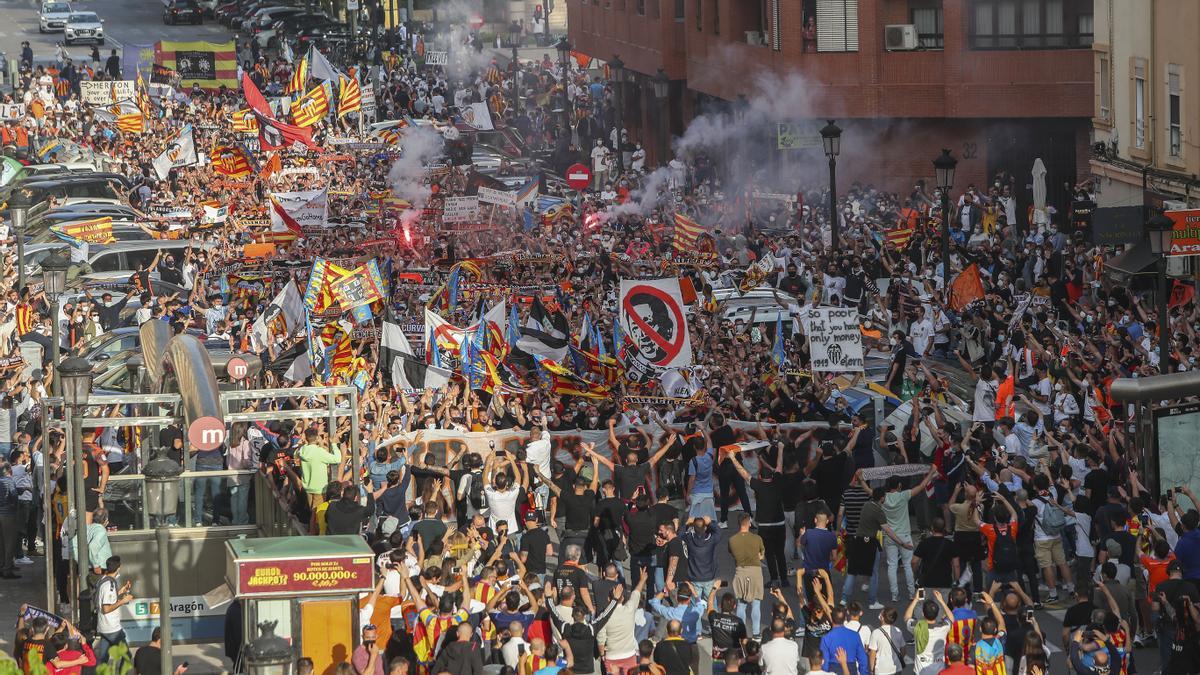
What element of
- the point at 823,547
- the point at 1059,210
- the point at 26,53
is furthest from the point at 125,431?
the point at 26,53

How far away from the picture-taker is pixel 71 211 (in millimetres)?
40812

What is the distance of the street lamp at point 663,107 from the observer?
193 feet

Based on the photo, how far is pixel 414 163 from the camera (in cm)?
5050

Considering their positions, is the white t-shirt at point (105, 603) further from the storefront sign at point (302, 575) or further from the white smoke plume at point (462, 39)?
the white smoke plume at point (462, 39)

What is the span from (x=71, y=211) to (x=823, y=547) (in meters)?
26.4

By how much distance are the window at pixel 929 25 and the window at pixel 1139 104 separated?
11679mm

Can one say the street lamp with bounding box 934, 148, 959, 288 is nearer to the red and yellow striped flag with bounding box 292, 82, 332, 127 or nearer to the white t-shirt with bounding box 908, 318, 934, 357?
the white t-shirt with bounding box 908, 318, 934, 357

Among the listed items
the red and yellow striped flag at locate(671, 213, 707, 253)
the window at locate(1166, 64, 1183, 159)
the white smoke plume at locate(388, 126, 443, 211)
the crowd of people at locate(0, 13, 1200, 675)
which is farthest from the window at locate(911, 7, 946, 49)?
the red and yellow striped flag at locate(671, 213, 707, 253)

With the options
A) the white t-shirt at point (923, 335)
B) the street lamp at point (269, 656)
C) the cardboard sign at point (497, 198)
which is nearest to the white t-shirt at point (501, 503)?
the street lamp at point (269, 656)

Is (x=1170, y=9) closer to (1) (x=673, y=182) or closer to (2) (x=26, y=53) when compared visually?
(1) (x=673, y=182)

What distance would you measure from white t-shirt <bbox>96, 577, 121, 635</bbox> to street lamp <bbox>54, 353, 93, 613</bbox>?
33.4 inches

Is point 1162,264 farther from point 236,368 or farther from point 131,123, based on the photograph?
point 131,123

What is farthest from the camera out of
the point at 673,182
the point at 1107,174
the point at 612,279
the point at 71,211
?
the point at 673,182

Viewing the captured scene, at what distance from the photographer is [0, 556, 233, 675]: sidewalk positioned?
58.2 feet
